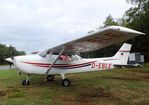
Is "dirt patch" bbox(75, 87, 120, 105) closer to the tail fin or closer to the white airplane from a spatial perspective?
the white airplane

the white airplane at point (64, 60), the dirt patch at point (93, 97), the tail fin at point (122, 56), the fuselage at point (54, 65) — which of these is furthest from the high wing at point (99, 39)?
the tail fin at point (122, 56)

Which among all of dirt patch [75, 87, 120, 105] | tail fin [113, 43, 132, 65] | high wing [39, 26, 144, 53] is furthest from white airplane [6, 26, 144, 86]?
dirt patch [75, 87, 120, 105]

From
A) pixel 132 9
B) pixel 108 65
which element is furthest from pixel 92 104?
pixel 132 9

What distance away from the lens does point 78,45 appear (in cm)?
1298

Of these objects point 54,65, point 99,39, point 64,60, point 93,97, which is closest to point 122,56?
point 64,60

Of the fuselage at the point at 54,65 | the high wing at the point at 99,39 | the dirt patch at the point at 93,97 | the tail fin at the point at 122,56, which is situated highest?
the high wing at the point at 99,39

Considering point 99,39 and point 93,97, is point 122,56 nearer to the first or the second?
point 99,39

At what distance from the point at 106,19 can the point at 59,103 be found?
73.8 m

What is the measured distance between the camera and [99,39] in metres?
11.8

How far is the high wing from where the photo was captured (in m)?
9.94

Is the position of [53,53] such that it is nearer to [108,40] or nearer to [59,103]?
Answer: [108,40]

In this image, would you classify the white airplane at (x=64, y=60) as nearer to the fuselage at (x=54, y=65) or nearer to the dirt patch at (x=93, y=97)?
the fuselage at (x=54, y=65)

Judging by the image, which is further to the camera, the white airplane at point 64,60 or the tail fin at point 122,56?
the tail fin at point 122,56

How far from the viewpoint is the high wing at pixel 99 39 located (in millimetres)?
9938
